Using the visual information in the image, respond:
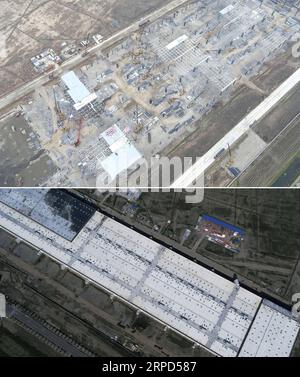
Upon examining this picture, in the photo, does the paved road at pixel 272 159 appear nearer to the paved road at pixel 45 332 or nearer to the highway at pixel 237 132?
the highway at pixel 237 132

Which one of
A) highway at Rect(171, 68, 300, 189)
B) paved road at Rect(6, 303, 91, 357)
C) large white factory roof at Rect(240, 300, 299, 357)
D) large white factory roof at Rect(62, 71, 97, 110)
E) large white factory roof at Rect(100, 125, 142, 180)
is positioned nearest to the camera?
large white factory roof at Rect(240, 300, 299, 357)

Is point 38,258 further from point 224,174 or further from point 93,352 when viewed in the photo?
point 224,174

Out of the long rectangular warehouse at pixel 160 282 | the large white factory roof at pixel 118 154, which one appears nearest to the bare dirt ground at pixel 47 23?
the large white factory roof at pixel 118 154

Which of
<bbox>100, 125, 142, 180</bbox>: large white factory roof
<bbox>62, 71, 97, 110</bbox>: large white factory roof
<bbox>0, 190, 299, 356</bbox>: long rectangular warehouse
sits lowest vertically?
<bbox>0, 190, 299, 356</bbox>: long rectangular warehouse

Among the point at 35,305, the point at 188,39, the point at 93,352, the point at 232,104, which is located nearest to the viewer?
the point at 93,352

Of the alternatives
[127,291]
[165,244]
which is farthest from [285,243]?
[127,291]

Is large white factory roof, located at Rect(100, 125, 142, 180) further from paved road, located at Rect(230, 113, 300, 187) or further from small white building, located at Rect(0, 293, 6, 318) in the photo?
small white building, located at Rect(0, 293, 6, 318)

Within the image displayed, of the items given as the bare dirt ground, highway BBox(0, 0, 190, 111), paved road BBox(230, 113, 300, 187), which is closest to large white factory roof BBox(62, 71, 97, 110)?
highway BBox(0, 0, 190, 111)
